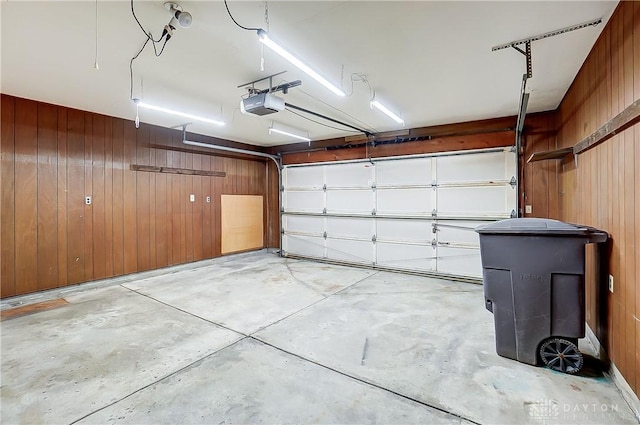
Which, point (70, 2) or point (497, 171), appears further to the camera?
point (497, 171)

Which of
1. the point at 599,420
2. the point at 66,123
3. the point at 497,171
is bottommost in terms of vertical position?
the point at 599,420

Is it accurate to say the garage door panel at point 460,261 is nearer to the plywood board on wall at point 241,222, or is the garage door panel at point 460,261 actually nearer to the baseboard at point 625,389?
the baseboard at point 625,389

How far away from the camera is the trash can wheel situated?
7.54ft

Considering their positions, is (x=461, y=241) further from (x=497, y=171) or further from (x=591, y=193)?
(x=591, y=193)

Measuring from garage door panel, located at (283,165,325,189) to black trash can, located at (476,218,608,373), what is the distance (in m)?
4.58

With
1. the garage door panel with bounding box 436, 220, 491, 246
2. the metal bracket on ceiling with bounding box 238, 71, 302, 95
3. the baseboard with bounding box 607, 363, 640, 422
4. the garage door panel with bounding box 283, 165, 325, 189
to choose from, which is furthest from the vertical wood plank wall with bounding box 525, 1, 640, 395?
the garage door panel with bounding box 283, 165, 325, 189

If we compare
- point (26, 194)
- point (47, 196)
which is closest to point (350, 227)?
point (47, 196)

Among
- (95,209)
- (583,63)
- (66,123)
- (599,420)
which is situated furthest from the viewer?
(95,209)

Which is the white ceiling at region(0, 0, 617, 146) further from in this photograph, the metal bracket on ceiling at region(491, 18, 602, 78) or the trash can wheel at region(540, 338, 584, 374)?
the trash can wheel at region(540, 338, 584, 374)

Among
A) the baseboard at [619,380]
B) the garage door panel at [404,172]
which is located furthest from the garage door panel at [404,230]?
the baseboard at [619,380]

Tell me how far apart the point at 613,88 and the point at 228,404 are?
11.8 ft

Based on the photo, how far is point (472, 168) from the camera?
16.7 feet

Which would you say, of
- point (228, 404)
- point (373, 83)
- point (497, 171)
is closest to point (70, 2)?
point (373, 83)

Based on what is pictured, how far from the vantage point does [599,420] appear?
71.4 inches
